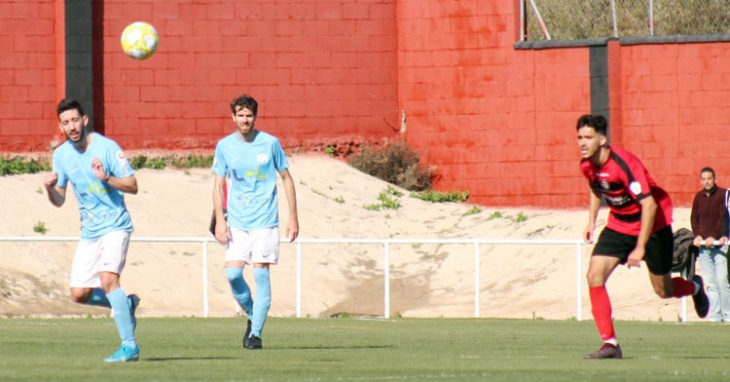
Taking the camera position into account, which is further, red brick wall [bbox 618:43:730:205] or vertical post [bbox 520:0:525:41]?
vertical post [bbox 520:0:525:41]

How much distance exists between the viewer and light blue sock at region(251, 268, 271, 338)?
1174cm

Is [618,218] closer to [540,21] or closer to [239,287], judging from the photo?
[239,287]

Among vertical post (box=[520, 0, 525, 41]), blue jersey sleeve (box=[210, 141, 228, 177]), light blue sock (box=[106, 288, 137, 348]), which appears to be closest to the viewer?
light blue sock (box=[106, 288, 137, 348])

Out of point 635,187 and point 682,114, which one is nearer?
point 635,187

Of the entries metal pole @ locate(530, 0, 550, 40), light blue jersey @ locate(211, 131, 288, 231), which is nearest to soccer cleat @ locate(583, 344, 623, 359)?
light blue jersey @ locate(211, 131, 288, 231)

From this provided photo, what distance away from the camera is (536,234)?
92.7 ft

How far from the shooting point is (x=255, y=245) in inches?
463

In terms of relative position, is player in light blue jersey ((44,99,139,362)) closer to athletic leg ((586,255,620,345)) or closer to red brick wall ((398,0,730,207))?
athletic leg ((586,255,620,345))

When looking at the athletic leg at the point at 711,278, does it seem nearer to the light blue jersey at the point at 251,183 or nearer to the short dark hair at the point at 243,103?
the light blue jersey at the point at 251,183

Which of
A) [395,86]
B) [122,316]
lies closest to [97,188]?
[122,316]

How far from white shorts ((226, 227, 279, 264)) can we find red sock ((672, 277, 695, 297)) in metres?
3.22

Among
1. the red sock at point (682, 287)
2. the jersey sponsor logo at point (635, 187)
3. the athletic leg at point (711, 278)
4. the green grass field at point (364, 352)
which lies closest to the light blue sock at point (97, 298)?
the green grass field at point (364, 352)

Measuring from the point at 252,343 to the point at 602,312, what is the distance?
292 centimetres

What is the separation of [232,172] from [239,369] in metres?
2.56
